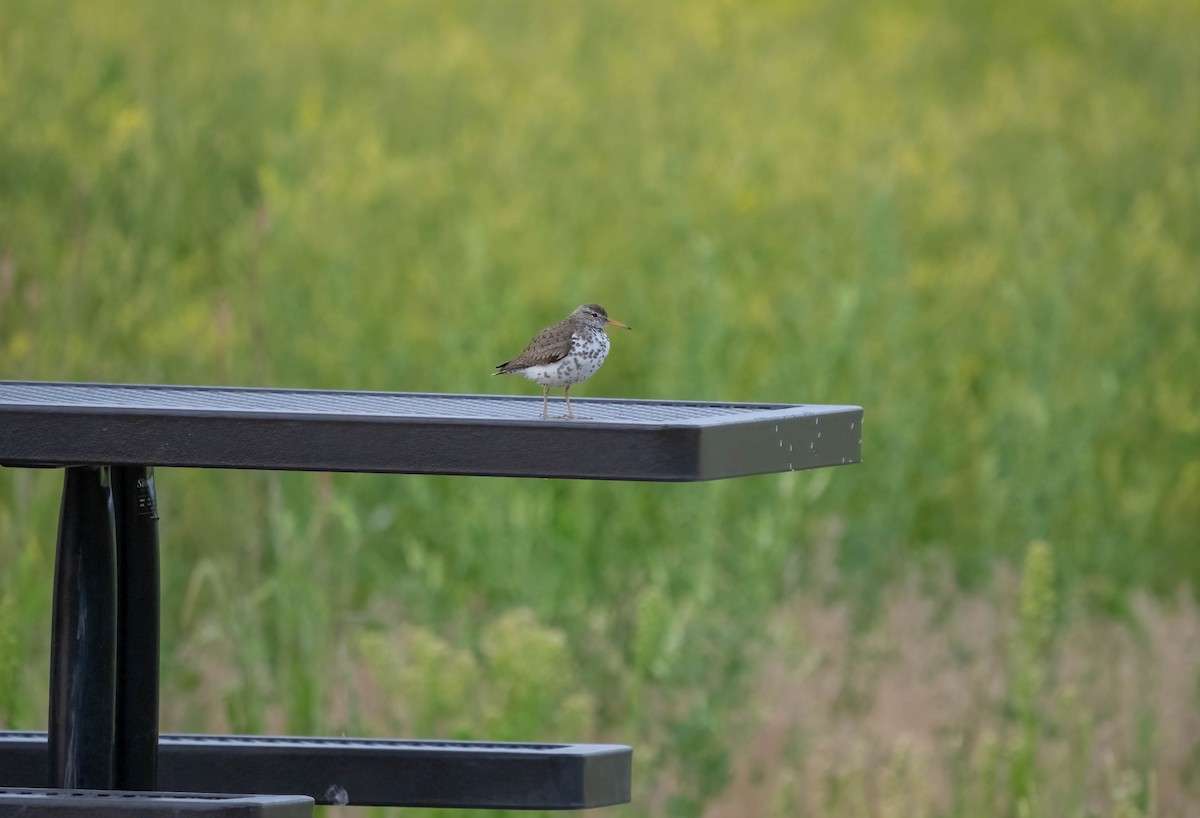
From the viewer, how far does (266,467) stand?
1429 millimetres

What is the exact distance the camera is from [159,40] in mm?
4953

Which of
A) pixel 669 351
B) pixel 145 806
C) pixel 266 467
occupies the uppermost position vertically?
pixel 669 351

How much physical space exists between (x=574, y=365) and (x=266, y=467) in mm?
307

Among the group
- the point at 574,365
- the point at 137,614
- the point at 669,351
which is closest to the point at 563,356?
the point at 574,365

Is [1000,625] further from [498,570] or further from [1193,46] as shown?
[1193,46]

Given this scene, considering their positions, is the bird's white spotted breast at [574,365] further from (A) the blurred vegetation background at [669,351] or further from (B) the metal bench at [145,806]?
(A) the blurred vegetation background at [669,351]

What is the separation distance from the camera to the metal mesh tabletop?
4.53 ft

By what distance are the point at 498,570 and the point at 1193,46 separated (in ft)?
11.9

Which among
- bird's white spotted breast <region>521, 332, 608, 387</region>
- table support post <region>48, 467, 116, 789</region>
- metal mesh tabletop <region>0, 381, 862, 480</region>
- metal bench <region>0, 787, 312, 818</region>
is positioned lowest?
metal bench <region>0, 787, 312, 818</region>

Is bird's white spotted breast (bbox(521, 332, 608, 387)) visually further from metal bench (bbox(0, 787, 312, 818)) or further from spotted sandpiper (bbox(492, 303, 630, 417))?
metal bench (bbox(0, 787, 312, 818))

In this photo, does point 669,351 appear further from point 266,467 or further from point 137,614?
point 266,467

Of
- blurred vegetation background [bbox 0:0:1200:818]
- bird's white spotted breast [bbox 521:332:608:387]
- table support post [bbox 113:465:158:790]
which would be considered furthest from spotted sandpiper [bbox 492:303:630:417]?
blurred vegetation background [bbox 0:0:1200:818]

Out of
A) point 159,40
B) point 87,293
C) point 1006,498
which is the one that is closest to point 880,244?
point 1006,498

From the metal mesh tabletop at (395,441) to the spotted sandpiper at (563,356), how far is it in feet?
0.30
